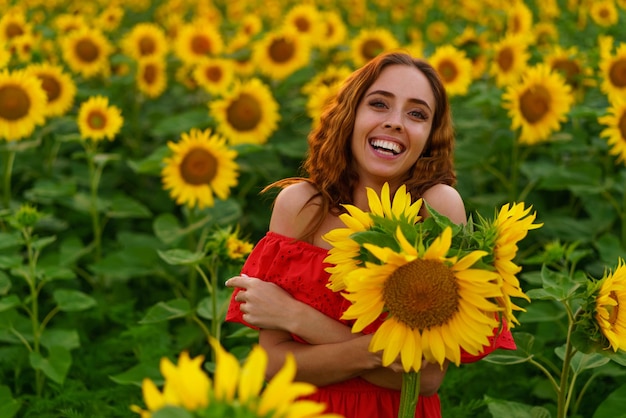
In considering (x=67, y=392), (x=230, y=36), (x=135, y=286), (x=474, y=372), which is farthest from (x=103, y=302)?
(x=230, y=36)

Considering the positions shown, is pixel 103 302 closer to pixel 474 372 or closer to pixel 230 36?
pixel 474 372

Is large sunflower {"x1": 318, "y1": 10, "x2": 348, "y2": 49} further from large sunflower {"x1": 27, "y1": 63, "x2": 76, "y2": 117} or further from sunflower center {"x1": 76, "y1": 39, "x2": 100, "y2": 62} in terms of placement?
large sunflower {"x1": 27, "y1": 63, "x2": 76, "y2": 117}


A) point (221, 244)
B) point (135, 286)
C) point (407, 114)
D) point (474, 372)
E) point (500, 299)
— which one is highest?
point (407, 114)

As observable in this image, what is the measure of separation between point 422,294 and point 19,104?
2540 millimetres

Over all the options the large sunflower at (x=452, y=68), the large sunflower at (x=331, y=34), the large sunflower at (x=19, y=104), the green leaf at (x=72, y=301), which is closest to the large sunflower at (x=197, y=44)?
the large sunflower at (x=331, y=34)

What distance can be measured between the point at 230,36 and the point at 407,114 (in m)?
4.08

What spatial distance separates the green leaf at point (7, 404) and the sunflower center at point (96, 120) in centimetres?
132

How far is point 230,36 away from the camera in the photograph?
18.6ft

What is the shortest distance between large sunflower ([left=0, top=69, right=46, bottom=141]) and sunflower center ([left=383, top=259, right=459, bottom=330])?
97.4 inches

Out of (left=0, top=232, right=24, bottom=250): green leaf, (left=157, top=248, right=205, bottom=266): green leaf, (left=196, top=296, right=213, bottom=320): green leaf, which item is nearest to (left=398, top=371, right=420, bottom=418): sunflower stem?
(left=157, top=248, right=205, bottom=266): green leaf

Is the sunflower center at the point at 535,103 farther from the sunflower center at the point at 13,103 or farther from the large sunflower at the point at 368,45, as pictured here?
the sunflower center at the point at 13,103

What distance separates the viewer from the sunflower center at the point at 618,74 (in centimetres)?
323

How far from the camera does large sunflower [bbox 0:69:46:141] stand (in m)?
3.30

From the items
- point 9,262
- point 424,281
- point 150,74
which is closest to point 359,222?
point 424,281
